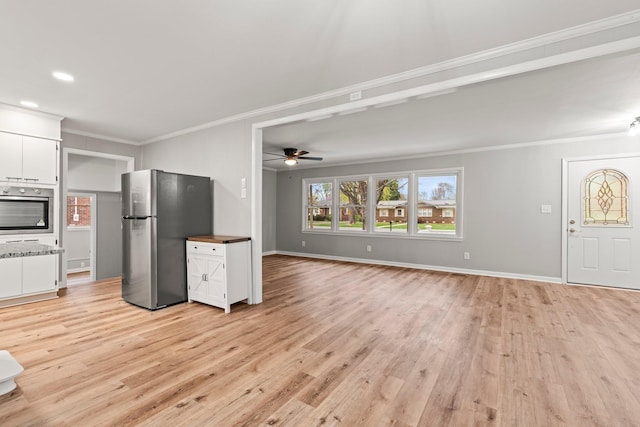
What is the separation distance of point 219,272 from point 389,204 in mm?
4537

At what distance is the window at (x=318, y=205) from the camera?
7.95 metres

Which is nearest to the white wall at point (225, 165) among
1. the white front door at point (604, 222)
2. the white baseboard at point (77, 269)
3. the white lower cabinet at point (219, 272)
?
the white lower cabinet at point (219, 272)

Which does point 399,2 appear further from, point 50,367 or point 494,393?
point 50,367

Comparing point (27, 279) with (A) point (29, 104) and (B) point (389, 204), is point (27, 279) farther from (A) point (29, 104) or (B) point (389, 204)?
(B) point (389, 204)

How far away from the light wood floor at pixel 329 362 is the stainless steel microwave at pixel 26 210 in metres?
1.02

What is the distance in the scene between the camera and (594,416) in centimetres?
177

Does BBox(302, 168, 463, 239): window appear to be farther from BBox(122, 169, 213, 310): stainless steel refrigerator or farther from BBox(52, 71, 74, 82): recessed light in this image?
BBox(52, 71, 74, 82): recessed light

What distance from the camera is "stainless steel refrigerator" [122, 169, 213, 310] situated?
144 inches

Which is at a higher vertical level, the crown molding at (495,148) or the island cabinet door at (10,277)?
the crown molding at (495,148)

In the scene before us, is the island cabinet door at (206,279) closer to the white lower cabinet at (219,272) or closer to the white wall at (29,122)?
the white lower cabinet at (219,272)

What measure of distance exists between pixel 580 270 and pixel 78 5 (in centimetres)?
711

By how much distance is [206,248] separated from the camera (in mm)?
3744

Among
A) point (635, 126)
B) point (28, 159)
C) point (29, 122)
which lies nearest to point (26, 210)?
point (28, 159)

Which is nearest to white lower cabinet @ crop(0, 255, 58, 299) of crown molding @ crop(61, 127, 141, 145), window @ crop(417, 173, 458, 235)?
crown molding @ crop(61, 127, 141, 145)
